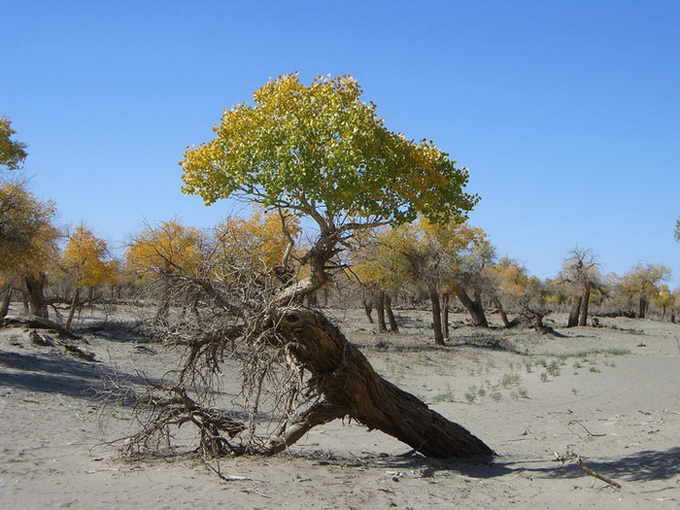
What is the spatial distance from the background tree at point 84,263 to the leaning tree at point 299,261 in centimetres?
2175

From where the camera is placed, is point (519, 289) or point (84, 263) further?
point (519, 289)

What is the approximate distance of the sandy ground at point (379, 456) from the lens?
7441 millimetres

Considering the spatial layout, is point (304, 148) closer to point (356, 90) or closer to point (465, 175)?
point (356, 90)

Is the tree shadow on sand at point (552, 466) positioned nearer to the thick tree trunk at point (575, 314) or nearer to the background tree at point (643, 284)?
the thick tree trunk at point (575, 314)

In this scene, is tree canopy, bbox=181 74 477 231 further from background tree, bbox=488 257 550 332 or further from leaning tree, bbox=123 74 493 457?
background tree, bbox=488 257 550 332

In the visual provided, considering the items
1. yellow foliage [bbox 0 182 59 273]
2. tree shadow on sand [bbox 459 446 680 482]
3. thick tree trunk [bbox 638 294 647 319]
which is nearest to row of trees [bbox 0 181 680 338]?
yellow foliage [bbox 0 182 59 273]

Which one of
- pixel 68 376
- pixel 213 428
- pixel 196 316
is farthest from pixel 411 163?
pixel 68 376

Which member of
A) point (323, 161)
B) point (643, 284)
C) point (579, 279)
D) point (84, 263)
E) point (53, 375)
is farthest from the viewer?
point (643, 284)

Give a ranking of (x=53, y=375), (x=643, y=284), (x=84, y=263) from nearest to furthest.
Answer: (x=53, y=375)
(x=84, y=263)
(x=643, y=284)

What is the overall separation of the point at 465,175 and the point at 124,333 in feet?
79.5

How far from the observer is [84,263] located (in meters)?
30.0

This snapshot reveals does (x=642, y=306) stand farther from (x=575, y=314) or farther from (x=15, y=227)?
(x=15, y=227)

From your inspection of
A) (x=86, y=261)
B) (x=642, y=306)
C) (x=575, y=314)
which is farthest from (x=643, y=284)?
(x=86, y=261)

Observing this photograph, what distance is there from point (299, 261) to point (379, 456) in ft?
11.2
